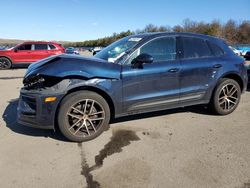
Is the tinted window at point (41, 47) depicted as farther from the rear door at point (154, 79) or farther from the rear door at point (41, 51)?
the rear door at point (154, 79)

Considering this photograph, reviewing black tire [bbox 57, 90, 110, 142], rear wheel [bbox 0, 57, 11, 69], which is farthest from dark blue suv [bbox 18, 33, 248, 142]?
rear wheel [bbox 0, 57, 11, 69]

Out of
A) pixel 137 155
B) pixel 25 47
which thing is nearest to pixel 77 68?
pixel 137 155

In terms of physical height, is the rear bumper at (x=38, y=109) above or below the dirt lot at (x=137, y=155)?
above

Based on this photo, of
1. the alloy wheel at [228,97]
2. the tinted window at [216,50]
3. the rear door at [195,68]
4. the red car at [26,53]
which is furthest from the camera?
the red car at [26,53]

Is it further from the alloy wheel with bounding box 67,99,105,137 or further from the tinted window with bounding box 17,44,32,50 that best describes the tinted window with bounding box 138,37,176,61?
the tinted window with bounding box 17,44,32,50

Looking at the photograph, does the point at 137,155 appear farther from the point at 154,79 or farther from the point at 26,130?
the point at 26,130

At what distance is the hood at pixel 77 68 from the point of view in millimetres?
3482

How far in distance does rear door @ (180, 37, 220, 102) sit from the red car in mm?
12146

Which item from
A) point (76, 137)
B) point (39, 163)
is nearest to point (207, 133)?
point (76, 137)

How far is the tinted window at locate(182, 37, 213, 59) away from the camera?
14.7 ft

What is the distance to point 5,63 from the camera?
14320 millimetres

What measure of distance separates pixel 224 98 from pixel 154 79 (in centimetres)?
178

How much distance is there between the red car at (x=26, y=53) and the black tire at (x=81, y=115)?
12.2 meters

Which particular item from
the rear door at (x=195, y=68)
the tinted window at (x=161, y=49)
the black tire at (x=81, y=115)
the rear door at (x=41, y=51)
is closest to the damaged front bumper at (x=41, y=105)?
the black tire at (x=81, y=115)
